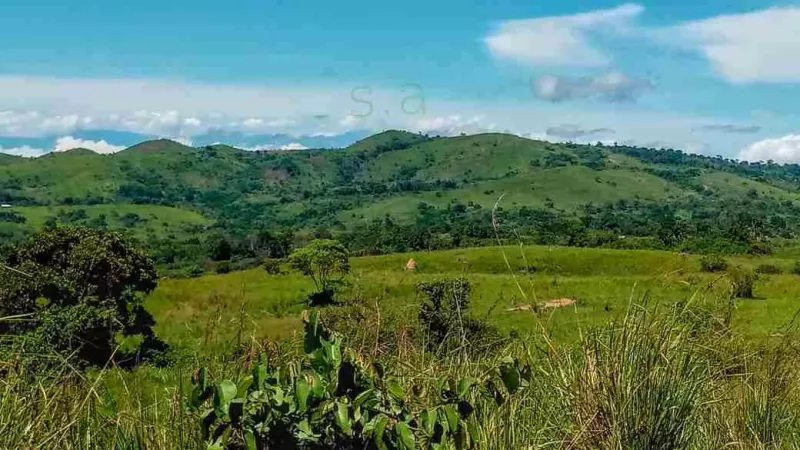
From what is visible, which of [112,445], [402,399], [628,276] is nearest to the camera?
[402,399]

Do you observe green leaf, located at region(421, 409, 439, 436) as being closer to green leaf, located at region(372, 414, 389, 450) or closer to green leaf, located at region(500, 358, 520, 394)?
green leaf, located at region(372, 414, 389, 450)

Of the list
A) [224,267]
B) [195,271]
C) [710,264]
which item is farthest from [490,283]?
[710,264]

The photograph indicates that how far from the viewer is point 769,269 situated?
2394 inches

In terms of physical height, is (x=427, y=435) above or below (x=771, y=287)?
above

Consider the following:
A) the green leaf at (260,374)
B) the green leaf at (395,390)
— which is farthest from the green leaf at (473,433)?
the green leaf at (260,374)

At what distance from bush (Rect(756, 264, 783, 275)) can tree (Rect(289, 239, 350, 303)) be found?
105ft

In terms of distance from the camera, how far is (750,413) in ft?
14.6

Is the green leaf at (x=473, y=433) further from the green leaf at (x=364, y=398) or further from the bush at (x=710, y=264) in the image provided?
the bush at (x=710, y=264)

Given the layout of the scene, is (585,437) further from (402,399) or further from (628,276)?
(628,276)

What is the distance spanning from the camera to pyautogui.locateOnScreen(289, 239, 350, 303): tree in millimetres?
54719

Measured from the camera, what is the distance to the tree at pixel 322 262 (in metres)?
54.7

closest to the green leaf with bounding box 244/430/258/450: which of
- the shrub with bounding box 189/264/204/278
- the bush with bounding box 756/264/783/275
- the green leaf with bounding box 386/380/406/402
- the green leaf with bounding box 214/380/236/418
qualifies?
the green leaf with bounding box 214/380/236/418

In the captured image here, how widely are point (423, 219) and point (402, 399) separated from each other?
582 feet

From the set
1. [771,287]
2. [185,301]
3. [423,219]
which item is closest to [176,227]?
[423,219]
